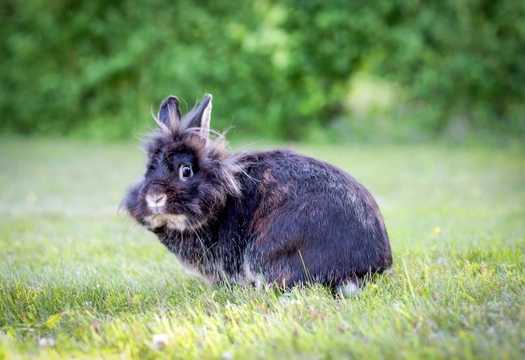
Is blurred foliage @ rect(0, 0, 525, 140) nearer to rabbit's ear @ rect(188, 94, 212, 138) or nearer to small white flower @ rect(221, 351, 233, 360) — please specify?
rabbit's ear @ rect(188, 94, 212, 138)

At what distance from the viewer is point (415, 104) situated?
13938 millimetres

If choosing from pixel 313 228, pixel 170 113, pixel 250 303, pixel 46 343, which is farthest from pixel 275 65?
pixel 46 343

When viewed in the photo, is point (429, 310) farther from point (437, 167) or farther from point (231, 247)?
point (437, 167)

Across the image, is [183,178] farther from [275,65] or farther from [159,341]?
[275,65]

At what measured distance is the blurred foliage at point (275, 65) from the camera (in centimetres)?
1338

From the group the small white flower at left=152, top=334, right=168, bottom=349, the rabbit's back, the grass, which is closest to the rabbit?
the rabbit's back

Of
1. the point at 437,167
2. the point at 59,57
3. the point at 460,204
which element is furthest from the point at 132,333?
the point at 59,57

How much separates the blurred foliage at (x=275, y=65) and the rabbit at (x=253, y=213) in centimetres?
886

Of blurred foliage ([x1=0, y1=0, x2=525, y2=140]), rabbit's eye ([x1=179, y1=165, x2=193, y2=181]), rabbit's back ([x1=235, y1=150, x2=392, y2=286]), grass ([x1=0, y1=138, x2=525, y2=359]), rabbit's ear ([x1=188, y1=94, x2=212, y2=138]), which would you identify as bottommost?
grass ([x1=0, y1=138, x2=525, y2=359])

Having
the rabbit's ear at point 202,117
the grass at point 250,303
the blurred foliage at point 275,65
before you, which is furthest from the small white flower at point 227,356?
the blurred foliage at point 275,65

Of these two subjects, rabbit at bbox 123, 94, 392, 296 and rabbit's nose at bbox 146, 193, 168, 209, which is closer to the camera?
rabbit at bbox 123, 94, 392, 296

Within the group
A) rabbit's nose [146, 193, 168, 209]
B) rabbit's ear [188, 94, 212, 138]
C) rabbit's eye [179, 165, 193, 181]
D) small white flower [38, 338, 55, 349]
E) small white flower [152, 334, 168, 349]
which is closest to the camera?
small white flower [152, 334, 168, 349]

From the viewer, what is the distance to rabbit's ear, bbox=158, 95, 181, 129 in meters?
4.03

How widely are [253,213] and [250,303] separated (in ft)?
2.05
